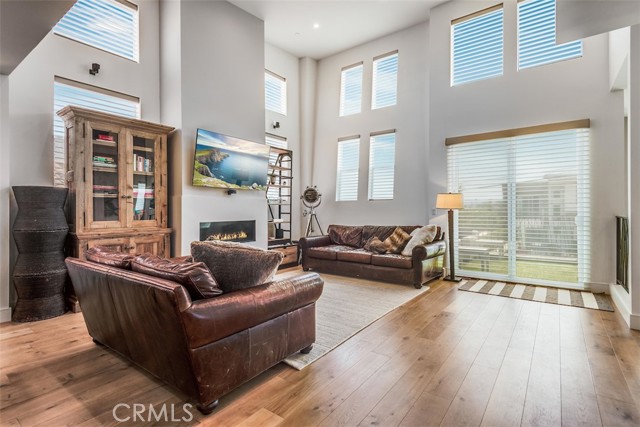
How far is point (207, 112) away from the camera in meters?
5.00

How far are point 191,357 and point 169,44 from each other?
4.87 metres

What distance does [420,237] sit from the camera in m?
5.07

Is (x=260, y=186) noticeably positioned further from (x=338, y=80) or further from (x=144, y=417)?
(x=144, y=417)

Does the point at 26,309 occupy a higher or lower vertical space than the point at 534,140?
lower

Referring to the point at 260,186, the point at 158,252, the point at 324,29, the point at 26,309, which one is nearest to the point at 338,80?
the point at 324,29

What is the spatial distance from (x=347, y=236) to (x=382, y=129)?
2382mm

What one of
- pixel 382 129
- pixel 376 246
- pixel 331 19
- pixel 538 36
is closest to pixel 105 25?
pixel 331 19

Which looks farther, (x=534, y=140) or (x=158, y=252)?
(x=534, y=140)

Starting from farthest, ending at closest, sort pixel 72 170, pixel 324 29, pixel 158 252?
Result: 1. pixel 324 29
2. pixel 158 252
3. pixel 72 170

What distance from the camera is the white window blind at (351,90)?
707 cm

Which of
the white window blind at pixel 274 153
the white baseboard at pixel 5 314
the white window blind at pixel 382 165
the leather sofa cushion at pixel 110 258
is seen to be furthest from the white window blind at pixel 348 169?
the white baseboard at pixel 5 314

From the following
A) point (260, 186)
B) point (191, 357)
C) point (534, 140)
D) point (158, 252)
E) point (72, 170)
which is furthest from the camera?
point (260, 186)

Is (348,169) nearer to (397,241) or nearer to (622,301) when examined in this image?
(397,241)

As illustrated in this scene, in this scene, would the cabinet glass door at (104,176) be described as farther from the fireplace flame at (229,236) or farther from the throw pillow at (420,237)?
the throw pillow at (420,237)
